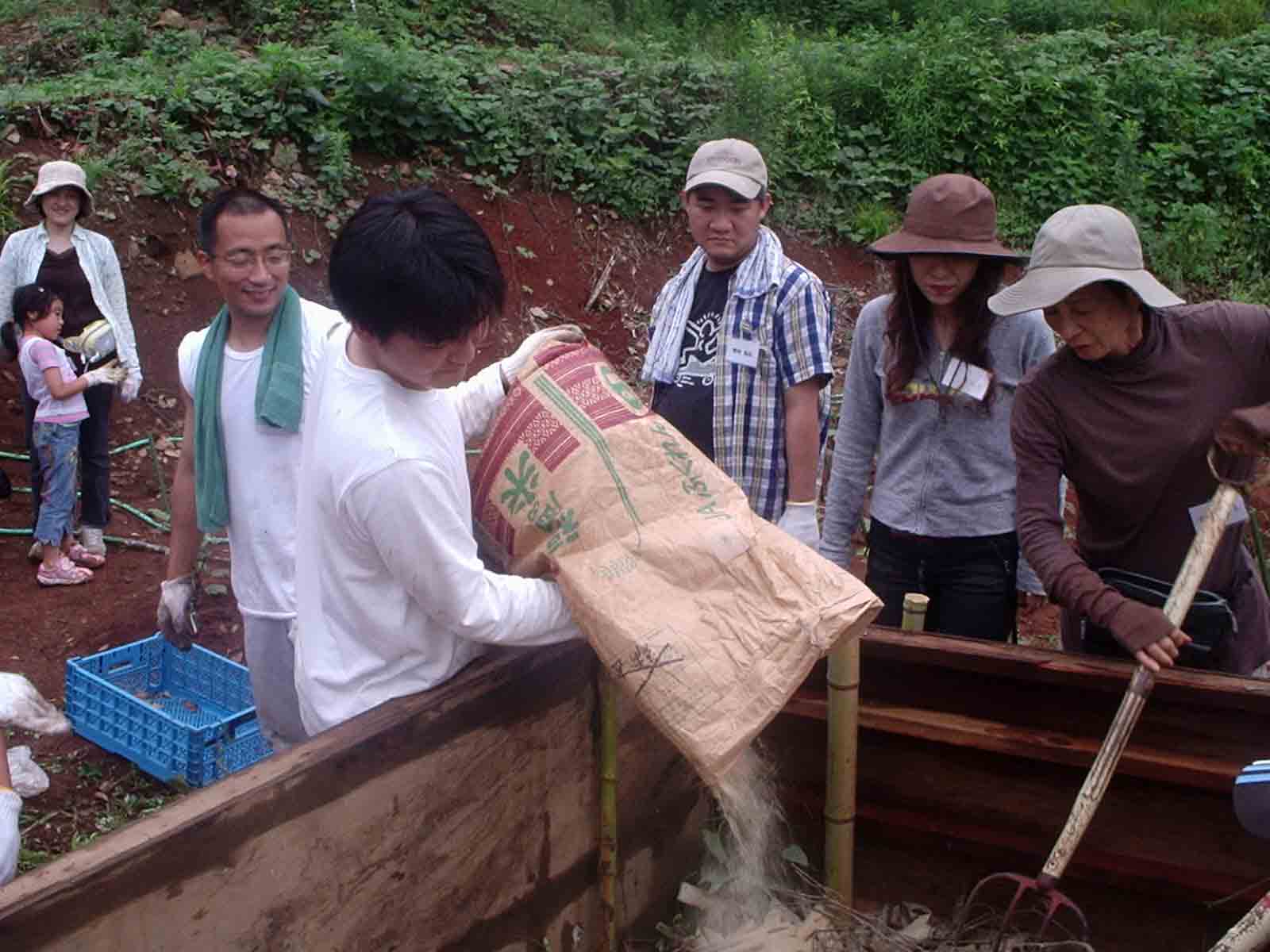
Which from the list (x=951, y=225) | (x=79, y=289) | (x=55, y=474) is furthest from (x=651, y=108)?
(x=951, y=225)

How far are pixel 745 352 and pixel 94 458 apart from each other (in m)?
3.79

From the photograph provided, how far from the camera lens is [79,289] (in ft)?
19.3

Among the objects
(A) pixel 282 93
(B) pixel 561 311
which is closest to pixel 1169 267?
(B) pixel 561 311

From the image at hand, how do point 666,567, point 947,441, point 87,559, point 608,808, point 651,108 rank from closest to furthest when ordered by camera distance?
point 666,567 → point 608,808 → point 947,441 → point 87,559 → point 651,108

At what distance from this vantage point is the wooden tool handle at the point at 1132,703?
2.32m

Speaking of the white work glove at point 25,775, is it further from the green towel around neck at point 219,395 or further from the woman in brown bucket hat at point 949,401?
the woman in brown bucket hat at point 949,401

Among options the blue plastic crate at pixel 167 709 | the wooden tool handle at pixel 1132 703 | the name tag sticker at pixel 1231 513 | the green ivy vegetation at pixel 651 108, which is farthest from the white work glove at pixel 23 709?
the green ivy vegetation at pixel 651 108

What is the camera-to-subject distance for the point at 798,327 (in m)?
3.22

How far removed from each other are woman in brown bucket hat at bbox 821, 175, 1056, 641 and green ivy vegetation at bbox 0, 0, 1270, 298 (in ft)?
17.7

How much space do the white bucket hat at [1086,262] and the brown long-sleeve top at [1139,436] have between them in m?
0.11

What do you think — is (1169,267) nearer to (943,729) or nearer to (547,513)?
(943,729)

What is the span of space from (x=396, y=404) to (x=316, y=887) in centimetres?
72

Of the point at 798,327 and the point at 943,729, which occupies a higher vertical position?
the point at 798,327

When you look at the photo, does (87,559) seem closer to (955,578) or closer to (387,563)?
(955,578)
